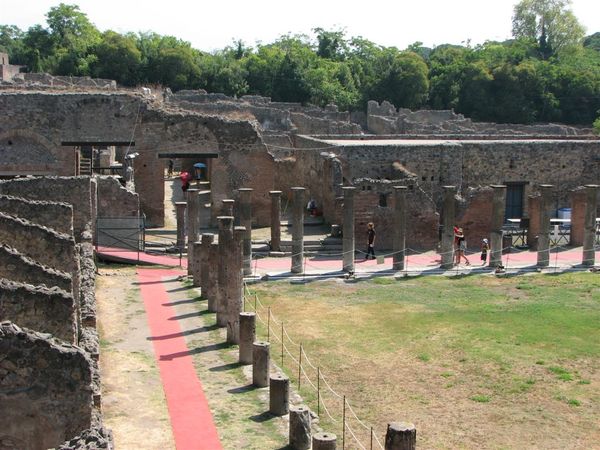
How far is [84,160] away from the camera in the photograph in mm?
41094

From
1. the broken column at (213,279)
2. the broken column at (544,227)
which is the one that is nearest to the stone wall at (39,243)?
the broken column at (213,279)

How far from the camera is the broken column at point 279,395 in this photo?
16.9 metres

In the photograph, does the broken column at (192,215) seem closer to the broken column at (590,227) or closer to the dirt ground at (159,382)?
the dirt ground at (159,382)

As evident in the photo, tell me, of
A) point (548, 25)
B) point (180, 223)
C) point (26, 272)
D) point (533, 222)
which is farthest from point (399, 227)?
point (548, 25)

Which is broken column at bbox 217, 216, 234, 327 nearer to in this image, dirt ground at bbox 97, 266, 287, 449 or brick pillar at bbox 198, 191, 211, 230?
dirt ground at bbox 97, 266, 287, 449

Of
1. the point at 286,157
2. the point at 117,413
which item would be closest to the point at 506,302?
the point at 117,413

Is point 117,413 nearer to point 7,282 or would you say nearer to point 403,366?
point 7,282

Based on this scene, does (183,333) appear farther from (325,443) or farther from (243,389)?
(325,443)

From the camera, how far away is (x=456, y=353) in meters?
20.9

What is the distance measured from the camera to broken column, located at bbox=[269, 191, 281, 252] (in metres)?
31.6

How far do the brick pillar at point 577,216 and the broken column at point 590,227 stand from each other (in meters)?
2.04

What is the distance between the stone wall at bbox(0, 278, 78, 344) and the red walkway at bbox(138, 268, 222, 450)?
108 inches

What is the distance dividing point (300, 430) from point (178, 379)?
4242mm

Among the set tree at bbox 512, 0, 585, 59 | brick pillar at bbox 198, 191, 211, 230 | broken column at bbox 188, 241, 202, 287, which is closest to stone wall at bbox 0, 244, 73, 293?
broken column at bbox 188, 241, 202, 287
